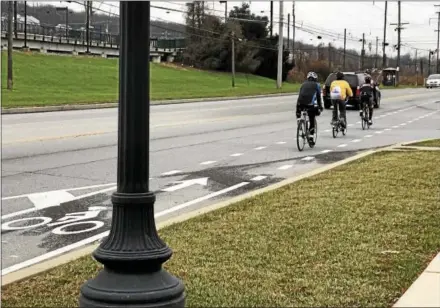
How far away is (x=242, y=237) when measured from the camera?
638 centimetres

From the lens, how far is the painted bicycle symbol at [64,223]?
7195 millimetres

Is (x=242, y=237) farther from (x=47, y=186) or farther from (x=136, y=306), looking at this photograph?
(x=47, y=186)

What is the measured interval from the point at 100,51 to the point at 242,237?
3066 inches

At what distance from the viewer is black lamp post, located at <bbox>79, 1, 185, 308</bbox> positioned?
3463mm

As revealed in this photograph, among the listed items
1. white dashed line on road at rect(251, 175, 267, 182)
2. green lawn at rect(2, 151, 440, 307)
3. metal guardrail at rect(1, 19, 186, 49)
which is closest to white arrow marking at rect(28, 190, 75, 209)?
green lawn at rect(2, 151, 440, 307)

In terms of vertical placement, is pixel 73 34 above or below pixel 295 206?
above

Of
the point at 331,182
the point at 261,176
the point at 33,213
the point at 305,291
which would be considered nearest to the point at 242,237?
the point at 305,291

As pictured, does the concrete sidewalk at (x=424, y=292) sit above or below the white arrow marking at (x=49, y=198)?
above

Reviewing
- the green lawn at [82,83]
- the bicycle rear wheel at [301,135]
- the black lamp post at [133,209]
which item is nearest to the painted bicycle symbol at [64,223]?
the black lamp post at [133,209]

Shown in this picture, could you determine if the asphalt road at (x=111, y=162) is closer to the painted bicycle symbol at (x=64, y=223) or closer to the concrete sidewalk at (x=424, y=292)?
the painted bicycle symbol at (x=64, y=223)

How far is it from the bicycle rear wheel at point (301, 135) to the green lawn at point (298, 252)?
6244 mm

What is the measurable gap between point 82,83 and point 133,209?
147ft

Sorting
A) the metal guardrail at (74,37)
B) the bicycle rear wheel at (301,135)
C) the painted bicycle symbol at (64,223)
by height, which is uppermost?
the metal guardrail at (74,37)

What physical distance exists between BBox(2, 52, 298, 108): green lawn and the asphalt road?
320 inches
